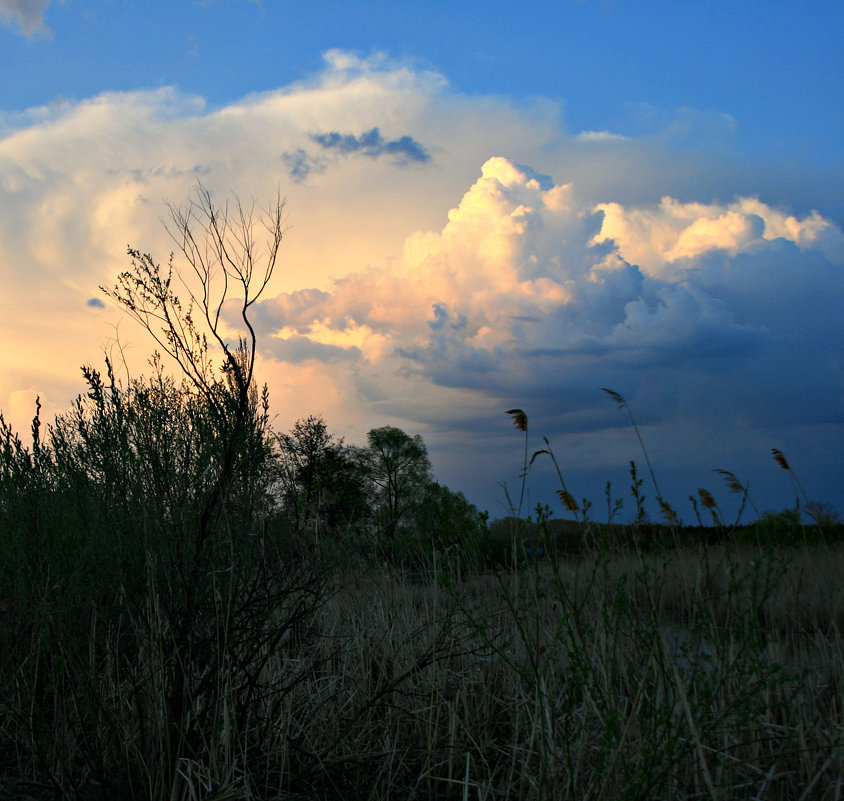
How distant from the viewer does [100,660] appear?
3670mm

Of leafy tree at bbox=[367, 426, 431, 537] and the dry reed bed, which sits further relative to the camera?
leafy tree at bbox=[367, 426, 431, 537]

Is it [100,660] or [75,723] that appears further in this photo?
[100,660]

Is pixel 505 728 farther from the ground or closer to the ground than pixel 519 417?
closer to the ground

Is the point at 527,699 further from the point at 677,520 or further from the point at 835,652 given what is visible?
the point at 835,652

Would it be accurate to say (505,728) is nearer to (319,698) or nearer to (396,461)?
(319,698)

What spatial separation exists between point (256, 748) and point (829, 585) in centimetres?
692

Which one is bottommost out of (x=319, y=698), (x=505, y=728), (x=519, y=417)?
(x=505, y=728)

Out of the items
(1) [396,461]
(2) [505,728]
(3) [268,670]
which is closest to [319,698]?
(3) [268,670]

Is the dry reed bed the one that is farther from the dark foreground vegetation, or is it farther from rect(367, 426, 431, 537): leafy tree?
rect(367, 426, 431, 537): leafy tree

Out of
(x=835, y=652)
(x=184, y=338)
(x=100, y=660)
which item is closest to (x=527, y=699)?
(x=835, y=652)

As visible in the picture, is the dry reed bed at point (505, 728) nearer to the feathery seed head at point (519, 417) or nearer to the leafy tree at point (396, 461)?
the feathery seed head at point (519, 417)

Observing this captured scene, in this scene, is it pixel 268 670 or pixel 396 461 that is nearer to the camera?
pixel 268 670

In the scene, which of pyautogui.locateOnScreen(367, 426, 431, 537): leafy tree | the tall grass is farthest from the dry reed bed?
pyautogui.locateOnScreen(367, 426, 431, 537): leafy tree

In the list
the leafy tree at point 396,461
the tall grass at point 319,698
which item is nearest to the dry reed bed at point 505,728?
the tall grass at point 319,698
